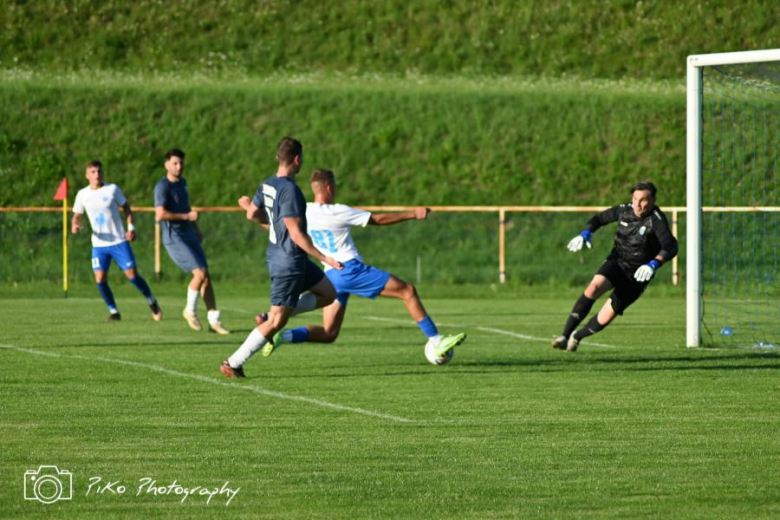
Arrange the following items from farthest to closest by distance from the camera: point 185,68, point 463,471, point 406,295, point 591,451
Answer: point 185,68 → point 406,295 → point 591,451 → point 463,471

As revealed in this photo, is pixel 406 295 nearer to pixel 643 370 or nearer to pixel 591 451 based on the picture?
pixel 643 370

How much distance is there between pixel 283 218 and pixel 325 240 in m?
1.46

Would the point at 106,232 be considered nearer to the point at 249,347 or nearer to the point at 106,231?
the point at 106,231

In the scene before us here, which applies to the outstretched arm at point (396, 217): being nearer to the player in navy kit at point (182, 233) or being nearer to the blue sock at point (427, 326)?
the blue sock at point (427, 326)

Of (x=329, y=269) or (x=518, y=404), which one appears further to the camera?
(x=329, y=269)

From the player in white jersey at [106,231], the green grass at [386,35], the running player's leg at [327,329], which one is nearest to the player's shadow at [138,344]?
the running player's leg at [327,329]

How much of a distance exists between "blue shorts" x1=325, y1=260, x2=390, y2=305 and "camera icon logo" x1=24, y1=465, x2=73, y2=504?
5.86 metres

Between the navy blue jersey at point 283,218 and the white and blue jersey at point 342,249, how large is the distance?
1.02m

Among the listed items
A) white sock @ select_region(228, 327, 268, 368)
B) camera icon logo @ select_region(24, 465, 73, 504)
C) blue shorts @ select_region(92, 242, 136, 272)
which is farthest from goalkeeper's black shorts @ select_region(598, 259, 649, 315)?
camera icon logo @ select_region(24, 465, 73, 504)

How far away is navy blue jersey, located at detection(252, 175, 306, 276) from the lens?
12.2 meters

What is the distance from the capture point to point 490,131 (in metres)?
40.9

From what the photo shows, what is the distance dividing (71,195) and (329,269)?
26332 mm

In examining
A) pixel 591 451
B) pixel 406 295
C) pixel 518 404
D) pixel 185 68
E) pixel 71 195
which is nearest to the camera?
pixel 591 451

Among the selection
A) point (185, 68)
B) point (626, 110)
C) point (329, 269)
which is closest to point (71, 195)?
point (185, 68)
